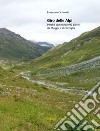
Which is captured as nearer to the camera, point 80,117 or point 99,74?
point 80,117

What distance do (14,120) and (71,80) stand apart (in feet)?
285

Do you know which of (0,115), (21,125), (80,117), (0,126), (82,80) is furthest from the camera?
(82,80)

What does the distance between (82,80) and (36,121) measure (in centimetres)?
8035

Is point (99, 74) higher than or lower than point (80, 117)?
lower

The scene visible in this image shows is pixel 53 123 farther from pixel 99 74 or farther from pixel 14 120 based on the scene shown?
pixel 99 74

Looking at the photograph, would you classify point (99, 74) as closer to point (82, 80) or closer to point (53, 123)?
point (82, 80)

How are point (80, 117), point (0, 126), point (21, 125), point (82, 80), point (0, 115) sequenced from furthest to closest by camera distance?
point (82, 80) → point (80, 117) → point (0, 115) → point (21, 125) → point (0, 126)

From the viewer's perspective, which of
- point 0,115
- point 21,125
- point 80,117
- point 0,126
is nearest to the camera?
point 0,126

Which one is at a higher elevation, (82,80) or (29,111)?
(29,111)

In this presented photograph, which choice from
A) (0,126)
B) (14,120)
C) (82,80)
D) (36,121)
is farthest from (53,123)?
(82,80)

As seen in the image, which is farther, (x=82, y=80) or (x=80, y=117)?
(x=82, y=80)

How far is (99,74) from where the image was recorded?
104500 mm

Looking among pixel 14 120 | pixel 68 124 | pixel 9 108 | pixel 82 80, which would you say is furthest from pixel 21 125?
pixel 82 80

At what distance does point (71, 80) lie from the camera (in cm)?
10612
